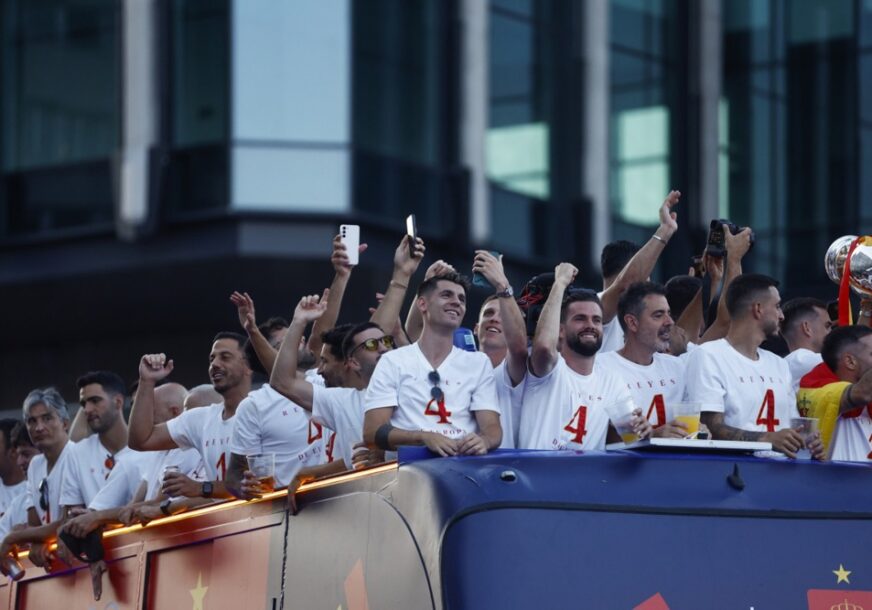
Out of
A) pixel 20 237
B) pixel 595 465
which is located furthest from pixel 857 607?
pixel 20 237

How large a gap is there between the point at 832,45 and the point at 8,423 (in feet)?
50.5

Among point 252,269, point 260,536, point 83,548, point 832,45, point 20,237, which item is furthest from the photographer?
point 832,45

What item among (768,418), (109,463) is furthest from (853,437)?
(109,463)

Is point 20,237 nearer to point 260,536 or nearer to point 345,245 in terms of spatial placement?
point 345,245

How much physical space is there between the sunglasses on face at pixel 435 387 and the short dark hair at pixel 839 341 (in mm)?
1718

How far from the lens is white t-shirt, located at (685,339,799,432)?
7598 millimetres

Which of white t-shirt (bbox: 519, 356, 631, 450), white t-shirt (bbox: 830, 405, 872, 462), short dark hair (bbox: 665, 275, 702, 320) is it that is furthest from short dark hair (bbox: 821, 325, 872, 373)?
short dark hair (bbox: 665, 275, 702, 320)

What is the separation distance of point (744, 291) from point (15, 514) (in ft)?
17.7

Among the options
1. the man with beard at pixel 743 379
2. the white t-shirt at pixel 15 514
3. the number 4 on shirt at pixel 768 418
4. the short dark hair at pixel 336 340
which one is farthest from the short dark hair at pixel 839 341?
the white t-shirt at pixel 15 514

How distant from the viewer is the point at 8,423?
1259 centimetres

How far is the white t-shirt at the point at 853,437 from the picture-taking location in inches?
297

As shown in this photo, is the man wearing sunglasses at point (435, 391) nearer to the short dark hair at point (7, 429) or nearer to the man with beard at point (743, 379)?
the man with beard at point (743, 379)

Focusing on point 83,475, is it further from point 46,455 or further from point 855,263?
point 855,263

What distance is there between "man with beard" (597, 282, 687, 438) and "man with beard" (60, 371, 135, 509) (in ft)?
11.0
